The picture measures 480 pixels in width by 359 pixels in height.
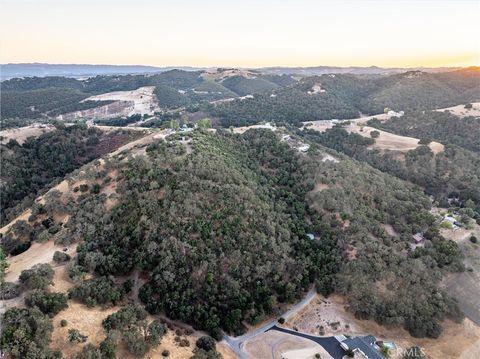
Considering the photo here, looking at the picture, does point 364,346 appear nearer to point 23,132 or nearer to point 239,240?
point 239,240

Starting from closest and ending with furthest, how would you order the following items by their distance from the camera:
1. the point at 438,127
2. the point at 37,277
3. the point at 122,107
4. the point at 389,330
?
the point at 37,277, the point at 389,330, the point at 438,127, the point at 122,107

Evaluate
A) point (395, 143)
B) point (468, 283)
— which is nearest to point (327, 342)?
point (468, 283)

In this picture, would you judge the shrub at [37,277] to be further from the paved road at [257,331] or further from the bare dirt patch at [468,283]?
the bare dirt patch at [468,283]

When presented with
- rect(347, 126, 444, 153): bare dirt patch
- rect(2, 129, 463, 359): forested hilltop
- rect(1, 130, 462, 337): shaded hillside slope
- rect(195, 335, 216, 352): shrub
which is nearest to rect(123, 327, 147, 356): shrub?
rect(195, 335, 216, 352): shrub

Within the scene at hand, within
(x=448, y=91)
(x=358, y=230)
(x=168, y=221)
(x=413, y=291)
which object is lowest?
(x=413, y=291)

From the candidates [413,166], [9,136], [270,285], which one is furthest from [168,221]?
[413,166]

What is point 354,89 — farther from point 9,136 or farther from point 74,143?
point 9,136
